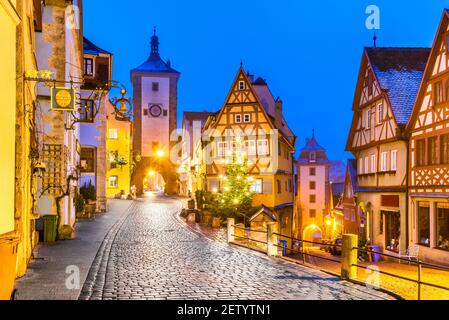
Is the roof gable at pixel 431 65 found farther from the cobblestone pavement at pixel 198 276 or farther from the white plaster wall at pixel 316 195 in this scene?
the white plaster wall at pixel 316 195

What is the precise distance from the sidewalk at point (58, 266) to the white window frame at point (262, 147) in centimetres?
1755

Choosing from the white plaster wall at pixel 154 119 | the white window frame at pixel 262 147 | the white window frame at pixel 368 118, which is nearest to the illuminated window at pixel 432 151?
the white window frame at pixel 368 118

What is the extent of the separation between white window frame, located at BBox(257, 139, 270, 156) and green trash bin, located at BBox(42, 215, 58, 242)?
21537mm

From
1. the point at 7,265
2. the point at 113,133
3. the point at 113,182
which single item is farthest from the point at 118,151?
the point at 7,265

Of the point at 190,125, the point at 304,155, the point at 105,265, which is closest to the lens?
the point at 105,265

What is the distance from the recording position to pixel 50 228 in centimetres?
1934

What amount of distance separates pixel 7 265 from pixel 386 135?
22.2 m

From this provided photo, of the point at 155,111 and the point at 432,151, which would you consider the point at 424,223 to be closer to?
the point at 432,151

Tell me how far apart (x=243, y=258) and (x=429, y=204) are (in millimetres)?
11117

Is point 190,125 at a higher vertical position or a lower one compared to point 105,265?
higher

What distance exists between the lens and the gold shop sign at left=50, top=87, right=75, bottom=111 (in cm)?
1470

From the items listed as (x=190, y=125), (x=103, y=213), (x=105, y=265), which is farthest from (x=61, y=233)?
(x=190, y=125)
